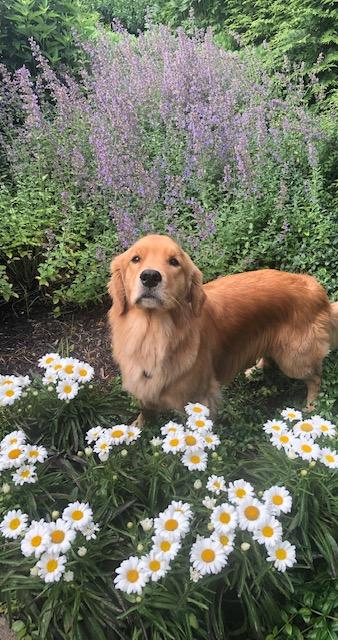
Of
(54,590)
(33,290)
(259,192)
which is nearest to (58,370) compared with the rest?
(54,590)

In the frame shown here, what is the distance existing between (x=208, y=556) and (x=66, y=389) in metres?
1.02

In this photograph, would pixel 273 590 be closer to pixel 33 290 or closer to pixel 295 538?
pixel 295 538

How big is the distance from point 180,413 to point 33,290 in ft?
6.99

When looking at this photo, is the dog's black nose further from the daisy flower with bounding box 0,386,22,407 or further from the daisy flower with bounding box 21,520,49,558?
the daisy flower with bounding box 21,520,49,558

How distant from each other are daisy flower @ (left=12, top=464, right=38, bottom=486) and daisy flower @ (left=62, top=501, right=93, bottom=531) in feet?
0.86

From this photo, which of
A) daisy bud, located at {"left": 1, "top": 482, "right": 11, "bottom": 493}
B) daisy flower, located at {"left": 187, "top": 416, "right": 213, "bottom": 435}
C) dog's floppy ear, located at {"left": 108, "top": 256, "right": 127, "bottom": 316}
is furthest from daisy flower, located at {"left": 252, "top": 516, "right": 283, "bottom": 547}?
dog's floppy ear, located at {"left": 108, "top": 256, "right": 127, "bottom": 316}

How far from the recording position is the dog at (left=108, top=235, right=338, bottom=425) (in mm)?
2389

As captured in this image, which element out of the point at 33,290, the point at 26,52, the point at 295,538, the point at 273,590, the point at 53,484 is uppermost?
the point at 26,52

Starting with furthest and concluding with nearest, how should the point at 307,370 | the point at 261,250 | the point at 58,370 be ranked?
1. the point at 261,250
2. the point at 307,370
3. the point at 58,370

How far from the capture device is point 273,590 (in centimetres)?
188

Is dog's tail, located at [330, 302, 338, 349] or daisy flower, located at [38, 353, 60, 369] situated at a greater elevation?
daisy flower, located at [38, 353, 60, 369]

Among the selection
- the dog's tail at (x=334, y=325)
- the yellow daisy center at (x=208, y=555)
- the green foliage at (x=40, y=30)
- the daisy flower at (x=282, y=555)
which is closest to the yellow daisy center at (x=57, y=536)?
the yellow daisy center at (x=208, y=555)

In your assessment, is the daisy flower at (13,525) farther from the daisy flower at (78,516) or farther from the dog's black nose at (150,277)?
the dog's black nose at (150,277)

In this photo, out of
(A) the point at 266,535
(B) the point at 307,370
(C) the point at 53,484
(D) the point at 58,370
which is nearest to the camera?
(A) the point at 266,535
